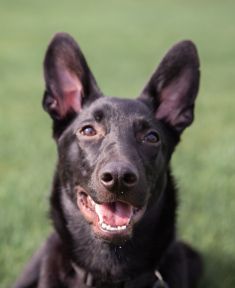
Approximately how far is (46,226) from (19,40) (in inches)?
459

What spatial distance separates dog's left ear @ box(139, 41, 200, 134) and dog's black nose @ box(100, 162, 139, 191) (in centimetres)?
91

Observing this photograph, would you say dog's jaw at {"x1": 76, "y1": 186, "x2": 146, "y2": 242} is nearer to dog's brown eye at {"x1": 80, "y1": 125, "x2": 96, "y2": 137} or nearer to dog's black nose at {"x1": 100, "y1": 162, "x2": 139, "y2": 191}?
dog's black nose at {"x1": 100, "y1": 162, "x2": 139, "y2": 191}

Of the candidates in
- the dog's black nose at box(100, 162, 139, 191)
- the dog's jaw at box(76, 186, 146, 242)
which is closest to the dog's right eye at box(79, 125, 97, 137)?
the dog's jaw at box(76, 186, 146, 242)

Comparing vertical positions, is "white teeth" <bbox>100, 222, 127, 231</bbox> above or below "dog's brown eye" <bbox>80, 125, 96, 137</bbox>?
below

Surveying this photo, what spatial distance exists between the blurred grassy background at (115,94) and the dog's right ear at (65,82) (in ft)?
3.54

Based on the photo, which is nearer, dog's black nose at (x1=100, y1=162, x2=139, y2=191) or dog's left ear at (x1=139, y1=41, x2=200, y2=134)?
dog's black nose at (x1=100, y1=162, x2=139, y2=191)

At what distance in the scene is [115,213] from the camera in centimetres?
355

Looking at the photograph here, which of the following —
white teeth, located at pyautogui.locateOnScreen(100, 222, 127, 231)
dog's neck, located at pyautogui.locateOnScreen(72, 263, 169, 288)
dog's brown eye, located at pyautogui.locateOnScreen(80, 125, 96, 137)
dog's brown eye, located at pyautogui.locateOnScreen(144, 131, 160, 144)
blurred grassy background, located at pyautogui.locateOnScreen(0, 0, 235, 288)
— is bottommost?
blurred grassy background, located at pyautogui.locateOnScreen(0, 0, 235, 288)

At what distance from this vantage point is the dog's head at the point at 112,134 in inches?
137

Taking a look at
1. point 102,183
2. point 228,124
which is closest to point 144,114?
point 102,183

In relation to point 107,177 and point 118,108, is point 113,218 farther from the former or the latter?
point 118,108

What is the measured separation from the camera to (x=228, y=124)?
29.0 feet

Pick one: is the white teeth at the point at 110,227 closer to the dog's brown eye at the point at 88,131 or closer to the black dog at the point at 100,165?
the black dog at the point at 100,165

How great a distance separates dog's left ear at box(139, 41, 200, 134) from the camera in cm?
409
